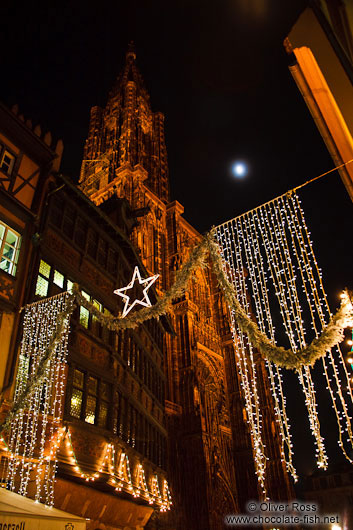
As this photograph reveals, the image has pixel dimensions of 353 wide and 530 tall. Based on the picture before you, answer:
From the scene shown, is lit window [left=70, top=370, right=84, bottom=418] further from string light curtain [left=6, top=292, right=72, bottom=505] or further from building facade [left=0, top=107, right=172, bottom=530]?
string light curtain [left=6, top=292, right=72, bottom=505]

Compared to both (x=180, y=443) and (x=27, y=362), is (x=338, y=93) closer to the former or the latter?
(x=27, y=362)

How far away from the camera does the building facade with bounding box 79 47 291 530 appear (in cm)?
2633

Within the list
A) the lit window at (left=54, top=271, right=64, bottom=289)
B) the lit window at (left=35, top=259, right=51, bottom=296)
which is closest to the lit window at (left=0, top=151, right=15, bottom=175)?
the lit window at (left=35, top=259, right=51, bottom=296)

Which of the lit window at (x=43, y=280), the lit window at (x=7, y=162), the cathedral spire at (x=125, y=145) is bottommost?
the lit window at (x=43, y=280)

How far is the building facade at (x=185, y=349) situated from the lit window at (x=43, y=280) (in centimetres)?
936

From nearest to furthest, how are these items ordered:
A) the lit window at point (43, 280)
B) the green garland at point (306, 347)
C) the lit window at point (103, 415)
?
the green garland at point (306, 347) → the lit window at point (43, 280) → the lit window at point (103, 415)

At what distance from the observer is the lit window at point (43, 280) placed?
12.5 m

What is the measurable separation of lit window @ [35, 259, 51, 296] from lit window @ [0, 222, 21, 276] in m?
1.01

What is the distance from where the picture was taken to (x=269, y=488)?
3272 cm

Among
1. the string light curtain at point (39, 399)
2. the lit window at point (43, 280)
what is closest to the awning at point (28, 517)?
the string light curtain at point (39, 399)

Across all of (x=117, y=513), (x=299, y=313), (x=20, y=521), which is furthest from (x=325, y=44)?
(x=117, y=513)

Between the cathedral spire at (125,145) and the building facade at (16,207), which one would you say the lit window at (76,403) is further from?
the cathedral spire at (125,145)

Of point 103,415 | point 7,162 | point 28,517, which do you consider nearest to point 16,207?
point 7,162

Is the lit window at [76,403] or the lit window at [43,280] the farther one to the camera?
the lit window at [43,280]
